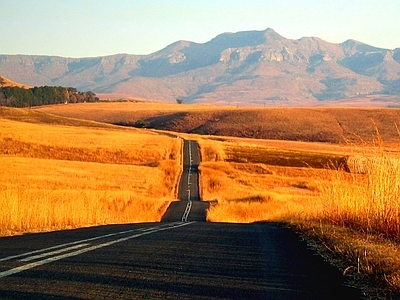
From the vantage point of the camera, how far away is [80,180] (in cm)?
4772

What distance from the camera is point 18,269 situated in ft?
22.9

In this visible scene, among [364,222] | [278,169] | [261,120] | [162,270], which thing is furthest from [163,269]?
[261,120]

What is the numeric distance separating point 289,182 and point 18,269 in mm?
56288

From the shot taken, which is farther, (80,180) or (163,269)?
(80,180)

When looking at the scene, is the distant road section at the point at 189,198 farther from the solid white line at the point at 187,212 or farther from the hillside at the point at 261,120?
the hillside at the point at 261,120

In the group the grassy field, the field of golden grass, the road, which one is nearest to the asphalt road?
the road

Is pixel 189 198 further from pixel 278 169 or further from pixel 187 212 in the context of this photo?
pixel 278 169

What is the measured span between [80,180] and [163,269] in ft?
136

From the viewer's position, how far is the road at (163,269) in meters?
6.25

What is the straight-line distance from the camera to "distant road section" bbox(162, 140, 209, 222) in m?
38.1

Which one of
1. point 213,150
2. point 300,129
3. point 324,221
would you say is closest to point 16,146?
point 213,150

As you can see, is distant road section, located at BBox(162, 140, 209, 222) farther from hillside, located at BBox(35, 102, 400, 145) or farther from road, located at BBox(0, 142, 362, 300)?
hillside, located at BBox(35, 102, 400, 145)

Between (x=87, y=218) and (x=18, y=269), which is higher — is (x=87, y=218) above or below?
below

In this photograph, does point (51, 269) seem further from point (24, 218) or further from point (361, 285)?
point (24, 218)
